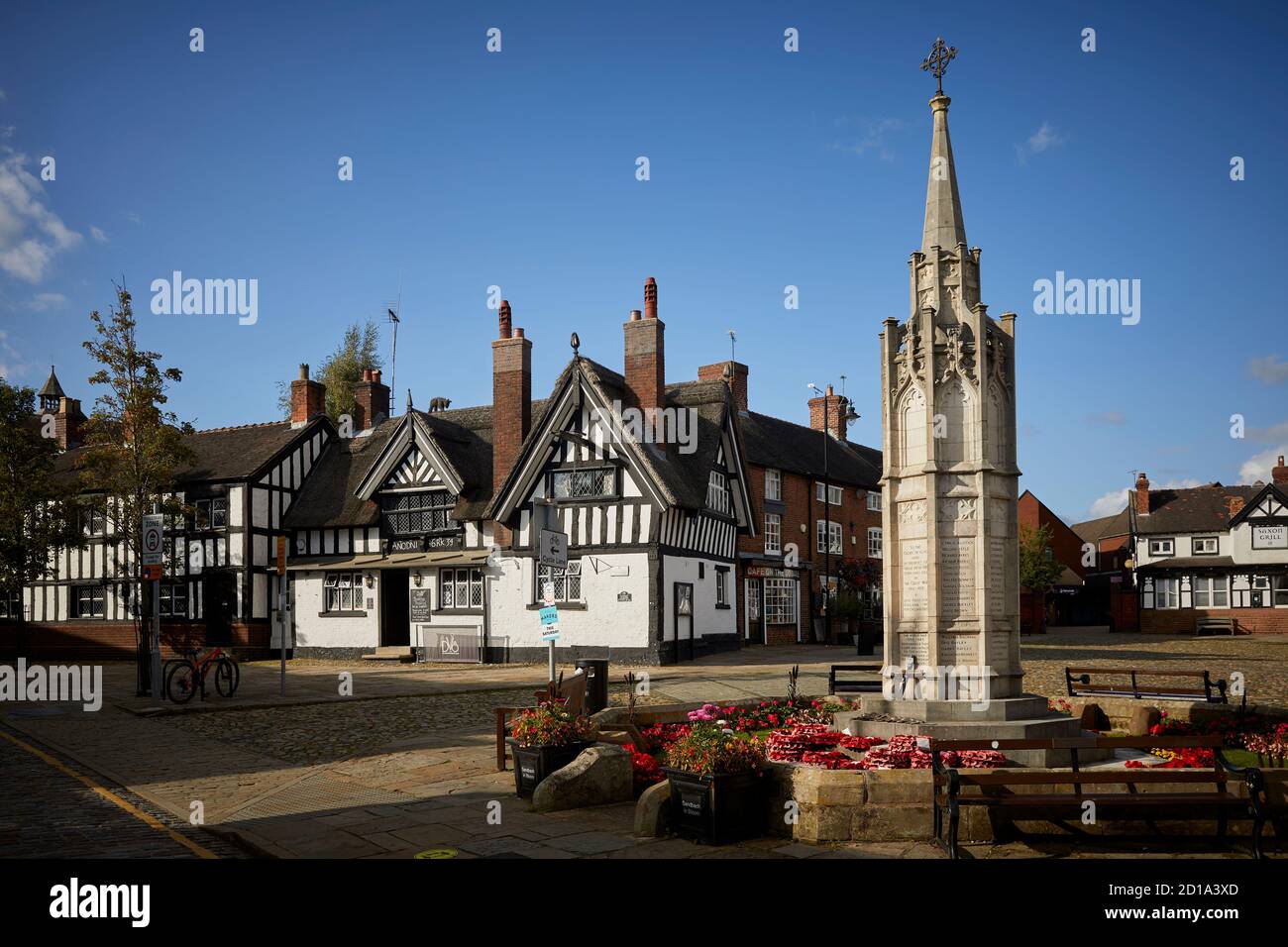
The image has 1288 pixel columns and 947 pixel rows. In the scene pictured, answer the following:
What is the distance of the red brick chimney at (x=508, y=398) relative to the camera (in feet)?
104

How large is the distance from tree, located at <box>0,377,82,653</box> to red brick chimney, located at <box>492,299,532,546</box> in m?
14.6

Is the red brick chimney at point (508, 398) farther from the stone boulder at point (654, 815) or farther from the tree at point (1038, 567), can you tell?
the tree at point (1038, 567)

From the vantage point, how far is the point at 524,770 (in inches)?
398

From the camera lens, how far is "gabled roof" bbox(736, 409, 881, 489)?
3988cm

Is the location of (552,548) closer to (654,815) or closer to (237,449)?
(654,815)

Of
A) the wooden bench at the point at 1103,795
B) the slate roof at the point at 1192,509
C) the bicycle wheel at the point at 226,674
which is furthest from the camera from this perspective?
the slate roof at the point at 1192,509

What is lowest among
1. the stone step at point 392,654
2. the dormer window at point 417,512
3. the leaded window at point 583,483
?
the stone step at point 392,654

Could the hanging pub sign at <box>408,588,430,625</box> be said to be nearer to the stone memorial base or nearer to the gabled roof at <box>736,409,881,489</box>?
the gabled roof at <box>736,409,881,489</box>

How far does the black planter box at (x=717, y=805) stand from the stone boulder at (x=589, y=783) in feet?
4.61

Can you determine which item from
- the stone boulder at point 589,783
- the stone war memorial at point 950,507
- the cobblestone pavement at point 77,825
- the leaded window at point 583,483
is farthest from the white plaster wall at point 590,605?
the stone boulder at point 589,783
